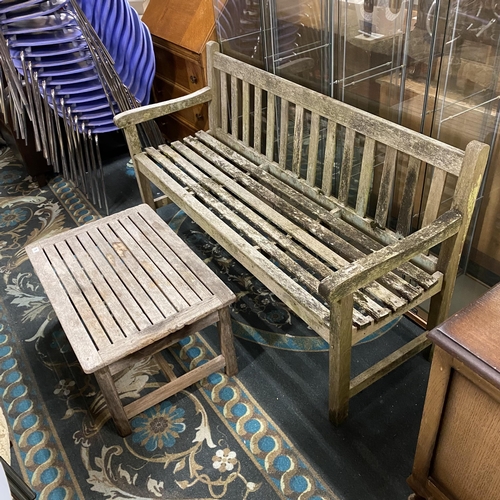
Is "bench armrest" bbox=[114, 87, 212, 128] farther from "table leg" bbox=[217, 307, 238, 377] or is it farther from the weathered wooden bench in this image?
"table leg" bbox=[217, 307, 238, 377]

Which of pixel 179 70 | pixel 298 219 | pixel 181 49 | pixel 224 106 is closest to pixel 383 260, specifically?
pixel 298 219

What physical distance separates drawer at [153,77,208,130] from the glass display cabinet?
644 millimetres

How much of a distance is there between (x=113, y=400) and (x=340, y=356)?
2.62 feet

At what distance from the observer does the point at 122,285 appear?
1.91 meters

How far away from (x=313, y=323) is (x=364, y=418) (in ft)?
1.59

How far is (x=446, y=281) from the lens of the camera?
5.84ft

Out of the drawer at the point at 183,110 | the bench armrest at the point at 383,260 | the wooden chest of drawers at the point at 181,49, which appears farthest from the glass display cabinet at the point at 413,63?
the drawer at the point at 183,110

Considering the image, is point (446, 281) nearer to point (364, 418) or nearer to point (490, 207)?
point (490, 207)

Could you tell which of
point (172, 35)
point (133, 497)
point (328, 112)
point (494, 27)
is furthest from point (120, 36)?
point (133, 497)

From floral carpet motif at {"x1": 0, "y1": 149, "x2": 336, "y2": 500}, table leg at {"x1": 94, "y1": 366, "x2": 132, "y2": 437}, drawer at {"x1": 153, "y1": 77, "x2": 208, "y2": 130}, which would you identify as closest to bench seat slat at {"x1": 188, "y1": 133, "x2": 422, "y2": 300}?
drawer at {"x1": 153, "y1": 77, "x2": 208, "y2": 130}

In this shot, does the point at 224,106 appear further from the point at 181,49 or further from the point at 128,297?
the point at 128,297

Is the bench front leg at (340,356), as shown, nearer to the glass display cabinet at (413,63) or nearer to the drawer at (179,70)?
the glass display cabinet at (413,63)

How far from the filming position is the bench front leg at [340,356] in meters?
1.51

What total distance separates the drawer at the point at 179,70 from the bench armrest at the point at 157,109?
0.72 ft
